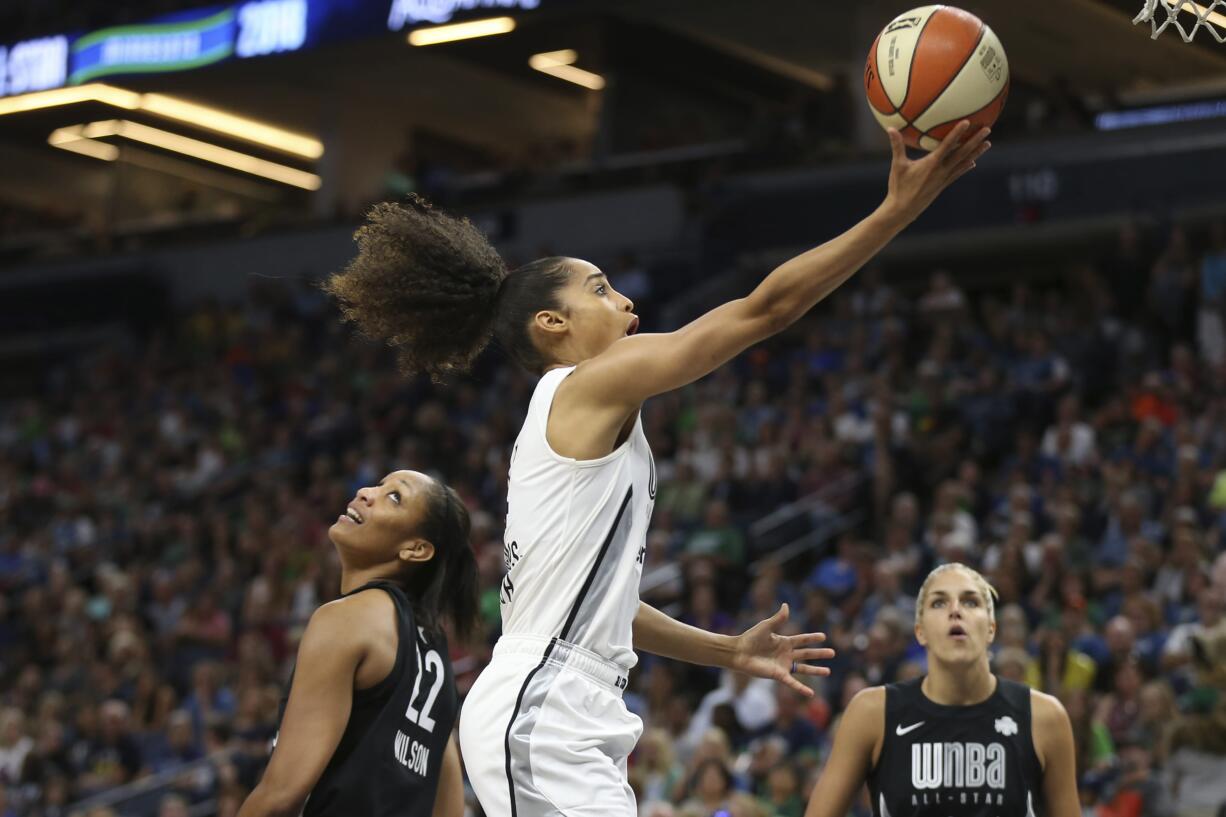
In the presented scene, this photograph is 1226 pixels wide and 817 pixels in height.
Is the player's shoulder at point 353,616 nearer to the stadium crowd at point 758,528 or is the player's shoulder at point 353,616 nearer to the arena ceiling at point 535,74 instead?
the stadium crowd at point 758,528

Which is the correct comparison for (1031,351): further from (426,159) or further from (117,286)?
(117,286)

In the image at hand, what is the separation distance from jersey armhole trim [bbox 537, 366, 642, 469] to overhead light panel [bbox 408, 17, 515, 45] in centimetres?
1290

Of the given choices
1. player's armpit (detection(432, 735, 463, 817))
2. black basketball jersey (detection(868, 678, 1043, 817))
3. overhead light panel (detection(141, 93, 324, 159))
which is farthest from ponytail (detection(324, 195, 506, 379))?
overhead light panel (detection(141, 93, 324, 159))

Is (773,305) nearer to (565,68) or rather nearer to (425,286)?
(425,286)

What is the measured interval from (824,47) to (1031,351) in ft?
21.7

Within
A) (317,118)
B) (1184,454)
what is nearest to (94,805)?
(1184,454)

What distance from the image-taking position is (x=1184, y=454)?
10836 mm

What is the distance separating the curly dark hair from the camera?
4.15 metres

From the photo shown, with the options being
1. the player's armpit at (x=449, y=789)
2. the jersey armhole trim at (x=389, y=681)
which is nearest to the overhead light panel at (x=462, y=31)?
the player's armpit at (x=449, y=789)

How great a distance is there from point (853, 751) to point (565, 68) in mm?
15860

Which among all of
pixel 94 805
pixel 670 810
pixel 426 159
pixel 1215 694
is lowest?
pixel 94 805

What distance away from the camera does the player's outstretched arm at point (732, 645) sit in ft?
13.8

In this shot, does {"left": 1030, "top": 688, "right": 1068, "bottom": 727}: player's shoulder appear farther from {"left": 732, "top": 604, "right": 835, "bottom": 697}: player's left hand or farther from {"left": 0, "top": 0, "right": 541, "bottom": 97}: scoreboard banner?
{"left": 0, "top": 0, "right": 541, "bottom": 97}: scoreboard banner

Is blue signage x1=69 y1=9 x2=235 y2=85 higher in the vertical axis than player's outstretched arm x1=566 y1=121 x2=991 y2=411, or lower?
higher
